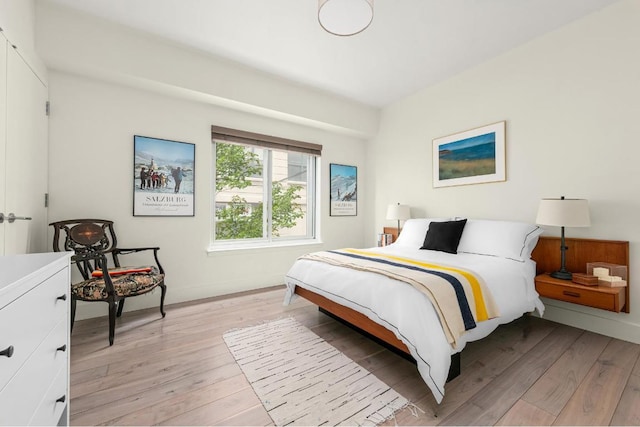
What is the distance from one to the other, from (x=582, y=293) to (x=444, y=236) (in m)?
1.16

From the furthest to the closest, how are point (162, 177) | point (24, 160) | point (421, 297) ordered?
point (162, 177)
point (24, 160)
point (421, 297)

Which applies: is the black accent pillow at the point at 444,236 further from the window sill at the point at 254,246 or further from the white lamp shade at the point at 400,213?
the window sill at the point at 254,246

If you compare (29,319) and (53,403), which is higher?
(29,319)

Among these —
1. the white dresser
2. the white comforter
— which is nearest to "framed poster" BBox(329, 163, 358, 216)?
the white comforter

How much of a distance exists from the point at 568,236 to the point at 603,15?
→ 201cm

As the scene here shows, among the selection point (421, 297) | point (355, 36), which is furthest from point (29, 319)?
point (355, 36)

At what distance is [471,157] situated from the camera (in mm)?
3393

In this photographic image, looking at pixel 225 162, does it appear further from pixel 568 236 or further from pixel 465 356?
pixel 568 236

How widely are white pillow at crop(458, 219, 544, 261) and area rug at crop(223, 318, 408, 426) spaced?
5.79 ft

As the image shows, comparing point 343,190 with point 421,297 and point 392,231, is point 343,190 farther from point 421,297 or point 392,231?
point 421,297

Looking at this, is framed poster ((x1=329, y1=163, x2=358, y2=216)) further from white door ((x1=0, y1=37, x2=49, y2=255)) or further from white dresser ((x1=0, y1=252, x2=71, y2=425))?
white dresser ((x1=0, y1=252, x2=71, y2=425))

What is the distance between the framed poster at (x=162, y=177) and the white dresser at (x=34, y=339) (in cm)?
196

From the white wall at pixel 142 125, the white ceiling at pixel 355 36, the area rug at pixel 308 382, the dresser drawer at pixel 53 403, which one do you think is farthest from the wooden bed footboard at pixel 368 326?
the white ceiling at pixel 355 36

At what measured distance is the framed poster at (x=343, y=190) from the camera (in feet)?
14.8
